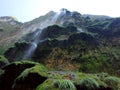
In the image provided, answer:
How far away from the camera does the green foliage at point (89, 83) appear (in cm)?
1001

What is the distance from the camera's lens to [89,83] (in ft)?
33.1

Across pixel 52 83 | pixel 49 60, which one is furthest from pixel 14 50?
pixel 52 83

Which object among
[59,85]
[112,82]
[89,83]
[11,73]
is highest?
[59,85]

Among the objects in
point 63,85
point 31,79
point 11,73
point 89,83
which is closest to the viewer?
point 63,85

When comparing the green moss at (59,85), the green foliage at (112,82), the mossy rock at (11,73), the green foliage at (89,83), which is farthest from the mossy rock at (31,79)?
the green foliage at (112,82)

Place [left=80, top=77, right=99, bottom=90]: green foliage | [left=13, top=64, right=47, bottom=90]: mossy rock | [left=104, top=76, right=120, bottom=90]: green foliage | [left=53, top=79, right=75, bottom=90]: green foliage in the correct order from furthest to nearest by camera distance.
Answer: [left=13, top=64, right=47, bottom=90]: mossy rock → [left=104, top=76, right=120, bottom=90]: green foliage → [left=80, top=77, right=99, bottom=90]: green foliage → [left=53, top=79, right=75, bottom=90]: green foliage

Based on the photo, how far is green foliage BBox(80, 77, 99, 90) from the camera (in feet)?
32.8

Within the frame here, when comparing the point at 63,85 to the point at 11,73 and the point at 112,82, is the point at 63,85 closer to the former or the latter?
the point at 112,82

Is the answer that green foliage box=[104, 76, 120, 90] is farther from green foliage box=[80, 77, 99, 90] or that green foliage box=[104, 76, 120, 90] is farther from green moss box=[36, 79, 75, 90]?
green moss box=[36, 79, 75, 90]

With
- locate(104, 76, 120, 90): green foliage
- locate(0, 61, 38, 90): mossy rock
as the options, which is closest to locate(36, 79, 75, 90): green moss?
locate(104, 76, 120, 90): green foliage

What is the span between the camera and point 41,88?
9938 millimetres

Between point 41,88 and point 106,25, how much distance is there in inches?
1133

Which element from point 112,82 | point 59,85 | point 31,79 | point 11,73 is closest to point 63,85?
point 59,85

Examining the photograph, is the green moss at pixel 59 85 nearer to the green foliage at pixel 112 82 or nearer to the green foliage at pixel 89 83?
the green foliage at pixel 89 83
